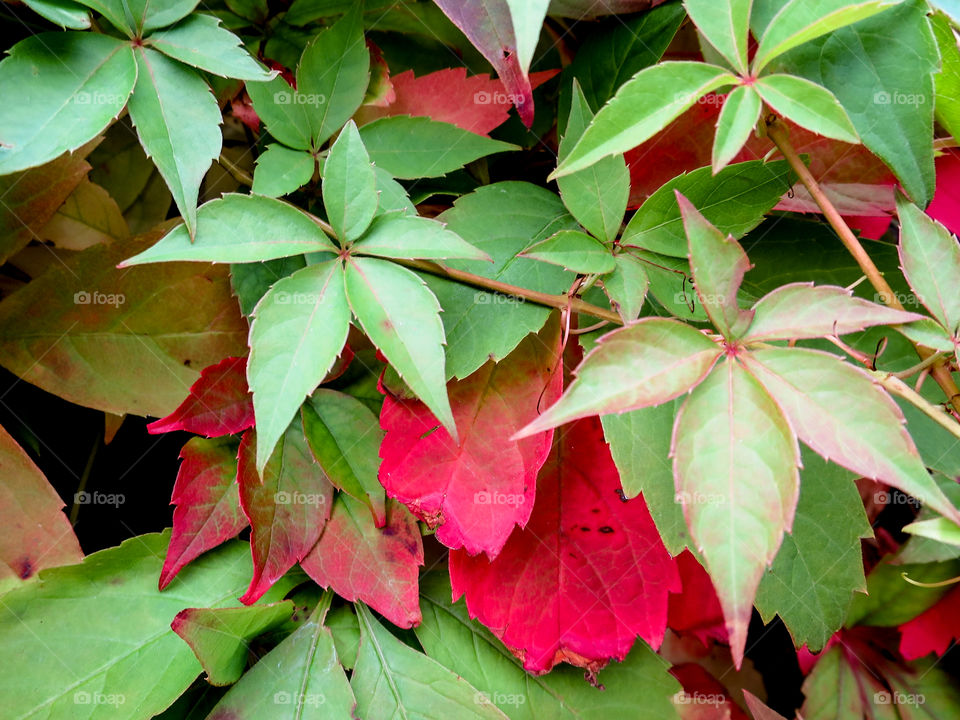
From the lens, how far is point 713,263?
0.42 m

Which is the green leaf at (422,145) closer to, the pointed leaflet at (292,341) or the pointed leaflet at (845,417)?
the pointed leaflet at (292,341)

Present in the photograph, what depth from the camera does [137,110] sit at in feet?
1.64

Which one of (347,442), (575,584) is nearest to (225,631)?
(347,442)

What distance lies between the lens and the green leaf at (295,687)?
23.4 inches

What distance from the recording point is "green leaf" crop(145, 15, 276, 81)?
0.50 metres

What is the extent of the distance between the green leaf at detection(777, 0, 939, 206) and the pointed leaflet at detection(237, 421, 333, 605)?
1.68 feet

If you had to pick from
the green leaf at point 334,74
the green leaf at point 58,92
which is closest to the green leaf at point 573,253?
the green leaf at point 334,74

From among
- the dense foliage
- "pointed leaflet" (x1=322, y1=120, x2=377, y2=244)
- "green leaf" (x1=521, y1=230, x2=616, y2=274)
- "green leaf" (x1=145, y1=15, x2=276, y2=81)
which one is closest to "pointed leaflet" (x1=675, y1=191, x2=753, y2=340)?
the dense foliage

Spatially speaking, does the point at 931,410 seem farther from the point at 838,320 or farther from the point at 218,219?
the point at 218,219

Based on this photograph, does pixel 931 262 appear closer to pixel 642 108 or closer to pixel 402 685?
pixel 642 108

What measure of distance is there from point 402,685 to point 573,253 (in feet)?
1.37

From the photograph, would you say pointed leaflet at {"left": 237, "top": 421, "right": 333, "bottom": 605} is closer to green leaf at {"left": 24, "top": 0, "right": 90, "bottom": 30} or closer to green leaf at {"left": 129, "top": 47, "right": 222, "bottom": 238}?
green leaf at {"left": 129, "top": 47, "right": 222, "bottom": 238}

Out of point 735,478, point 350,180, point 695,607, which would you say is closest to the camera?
point 735,478

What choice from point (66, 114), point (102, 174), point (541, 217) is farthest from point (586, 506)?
point (102, 174)
